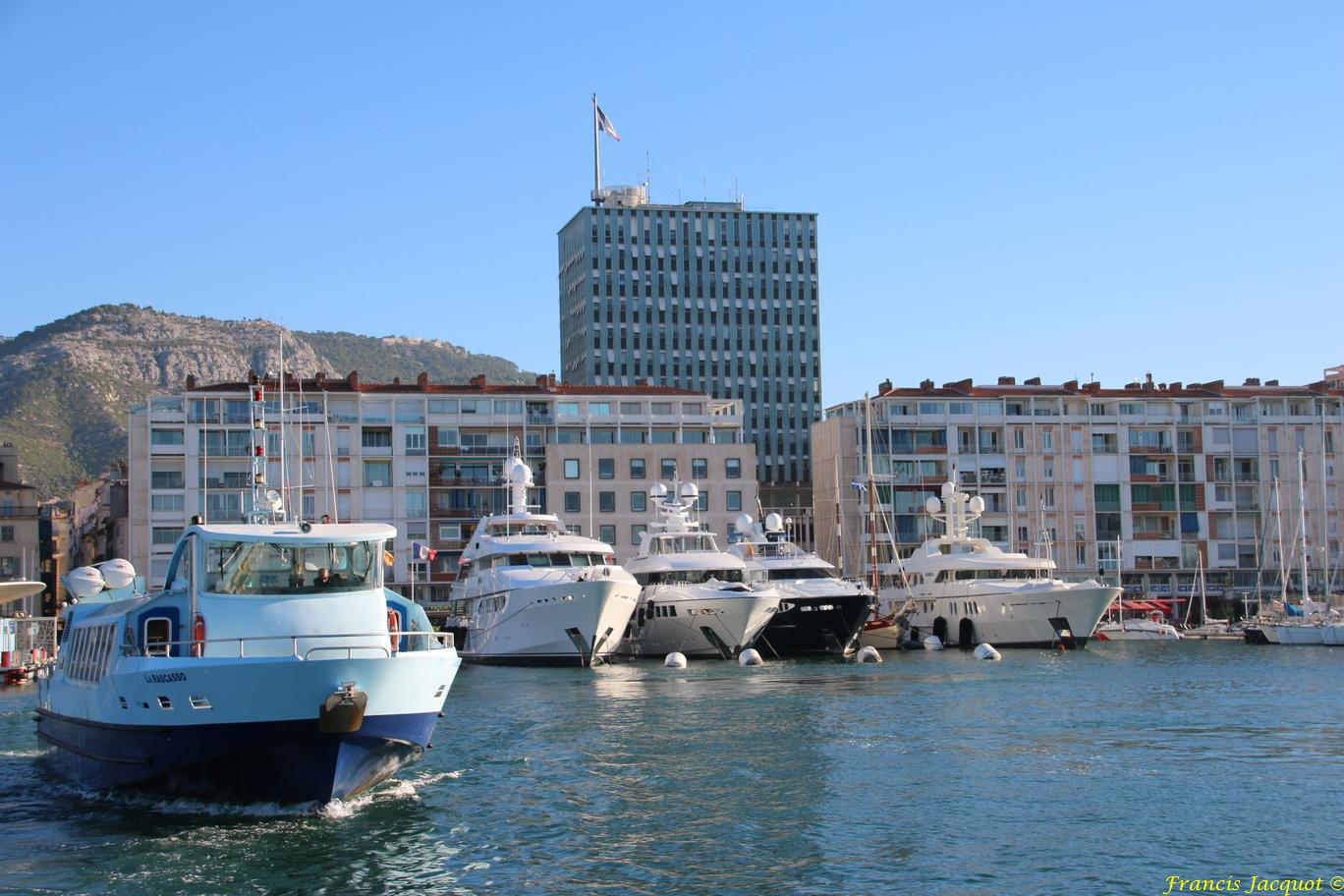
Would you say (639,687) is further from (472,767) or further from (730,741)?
(472,767)

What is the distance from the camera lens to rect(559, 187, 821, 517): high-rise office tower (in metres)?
157

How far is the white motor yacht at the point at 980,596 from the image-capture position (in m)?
86.4

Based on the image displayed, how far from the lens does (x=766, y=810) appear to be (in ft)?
98.8

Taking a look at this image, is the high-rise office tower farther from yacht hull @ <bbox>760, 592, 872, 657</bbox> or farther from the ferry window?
the ferry window

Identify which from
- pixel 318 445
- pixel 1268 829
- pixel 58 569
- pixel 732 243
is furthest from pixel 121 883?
pixel 732 243

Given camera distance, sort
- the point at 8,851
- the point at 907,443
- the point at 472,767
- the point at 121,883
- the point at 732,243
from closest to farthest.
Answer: the point at 121,883 → the point at 8,851 → the point at 472,767 → the point at 907,443 → the point at 732,243

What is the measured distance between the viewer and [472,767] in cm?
3591

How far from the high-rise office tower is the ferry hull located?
126 metres

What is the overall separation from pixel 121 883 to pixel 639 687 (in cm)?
3501

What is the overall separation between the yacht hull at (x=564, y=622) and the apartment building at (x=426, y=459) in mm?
28047

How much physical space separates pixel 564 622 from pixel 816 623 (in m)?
15.9

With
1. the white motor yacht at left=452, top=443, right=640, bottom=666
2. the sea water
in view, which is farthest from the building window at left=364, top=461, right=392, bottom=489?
the sea water

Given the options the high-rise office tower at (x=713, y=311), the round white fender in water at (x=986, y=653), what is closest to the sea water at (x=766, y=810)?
the round white fender in water at (x=986, y=653)

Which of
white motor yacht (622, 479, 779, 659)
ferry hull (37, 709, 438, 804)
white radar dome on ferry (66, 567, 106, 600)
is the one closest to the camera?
ferry hull (37, 709, 438, 804)
